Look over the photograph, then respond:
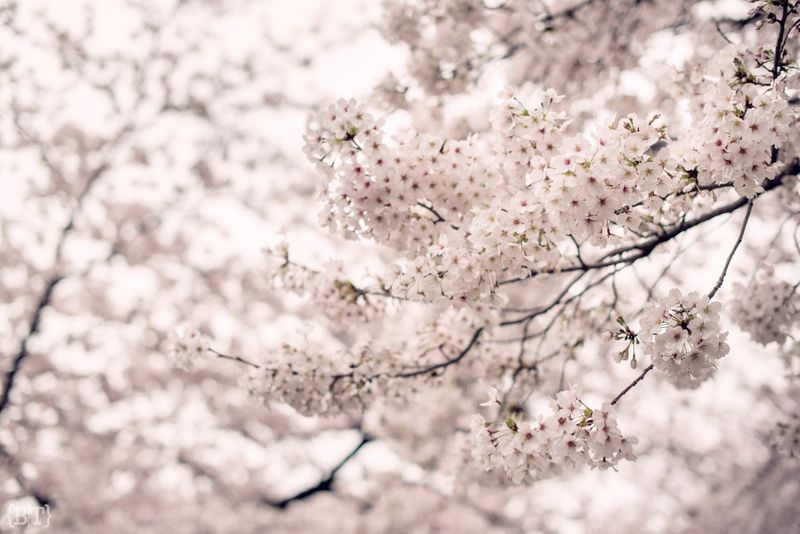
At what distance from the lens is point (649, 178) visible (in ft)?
6.61

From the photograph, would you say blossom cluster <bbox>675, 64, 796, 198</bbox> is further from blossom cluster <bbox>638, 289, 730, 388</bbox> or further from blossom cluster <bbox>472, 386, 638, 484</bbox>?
blossom cluster <bbox>472, 386, 638, 484</bbox>

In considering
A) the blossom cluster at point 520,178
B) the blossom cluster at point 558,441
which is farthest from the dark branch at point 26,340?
the blossom cluster at point 558,441

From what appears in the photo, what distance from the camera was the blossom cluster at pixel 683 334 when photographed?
1.97 metres

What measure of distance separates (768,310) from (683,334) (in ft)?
6.53

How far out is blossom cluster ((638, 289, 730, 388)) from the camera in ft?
6.45

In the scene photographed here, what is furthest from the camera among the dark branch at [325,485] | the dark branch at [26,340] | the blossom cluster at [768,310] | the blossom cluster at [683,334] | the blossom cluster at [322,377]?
the dark branch at [325,485]

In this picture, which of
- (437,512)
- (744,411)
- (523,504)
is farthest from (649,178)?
(744,411)

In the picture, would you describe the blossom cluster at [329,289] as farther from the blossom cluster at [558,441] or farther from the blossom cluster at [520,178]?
the blossom cluster at [558,441]

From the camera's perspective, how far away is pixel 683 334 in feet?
6.53

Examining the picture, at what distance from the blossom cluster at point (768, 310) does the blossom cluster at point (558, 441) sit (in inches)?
76.5

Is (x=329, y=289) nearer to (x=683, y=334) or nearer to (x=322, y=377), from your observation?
(x=322, y=377)

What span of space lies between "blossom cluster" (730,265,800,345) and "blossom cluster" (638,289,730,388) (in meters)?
1.83

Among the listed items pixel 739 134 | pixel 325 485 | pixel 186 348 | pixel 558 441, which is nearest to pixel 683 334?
pixel 558 441

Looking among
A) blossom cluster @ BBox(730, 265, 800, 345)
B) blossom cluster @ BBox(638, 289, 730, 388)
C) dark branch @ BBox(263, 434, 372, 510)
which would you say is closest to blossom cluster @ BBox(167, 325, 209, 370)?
blossom cluster @ BBox(638, 289, 730, 388)
